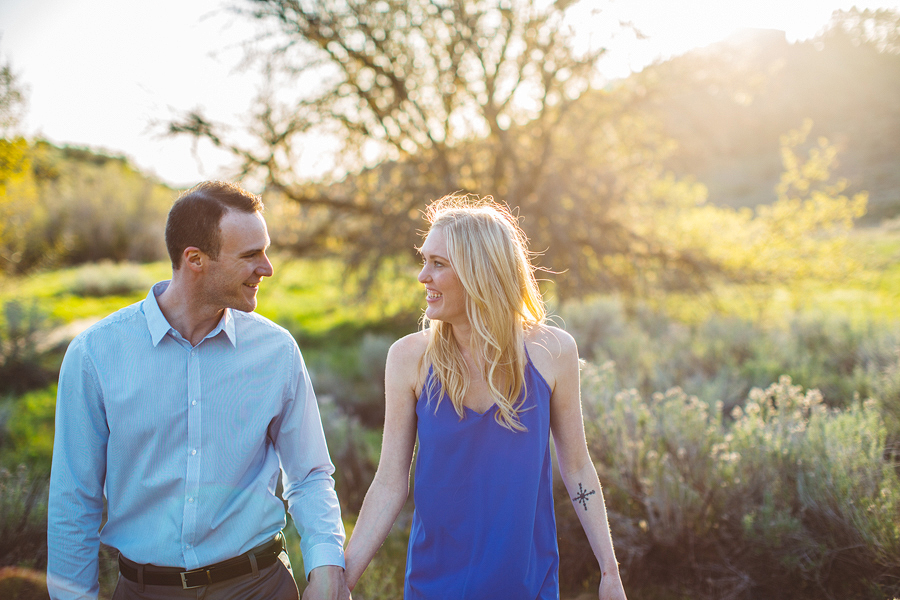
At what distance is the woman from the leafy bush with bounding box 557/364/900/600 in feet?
5.03

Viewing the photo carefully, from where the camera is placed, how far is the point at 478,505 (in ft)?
6.15

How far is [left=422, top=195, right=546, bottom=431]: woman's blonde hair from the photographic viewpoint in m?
1.91

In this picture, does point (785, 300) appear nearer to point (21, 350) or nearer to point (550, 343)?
point (550, 343)

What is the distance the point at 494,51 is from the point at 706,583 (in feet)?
25.5

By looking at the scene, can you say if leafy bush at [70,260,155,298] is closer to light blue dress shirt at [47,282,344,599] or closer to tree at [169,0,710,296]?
tree at [169,0,710,296]

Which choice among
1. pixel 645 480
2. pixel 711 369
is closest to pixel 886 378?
pixel 711 369

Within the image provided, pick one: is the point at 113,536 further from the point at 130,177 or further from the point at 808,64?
the point at 808,64

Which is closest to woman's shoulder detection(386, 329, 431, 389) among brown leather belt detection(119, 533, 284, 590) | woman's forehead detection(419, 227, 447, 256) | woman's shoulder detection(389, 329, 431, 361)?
woman's shoulder detection(389, 329, 431, 361)

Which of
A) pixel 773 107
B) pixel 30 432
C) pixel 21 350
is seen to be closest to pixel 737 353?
pixel 30 432

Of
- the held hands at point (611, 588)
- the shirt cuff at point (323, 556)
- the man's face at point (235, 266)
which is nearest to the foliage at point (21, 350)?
the man's face at point (235, 266)

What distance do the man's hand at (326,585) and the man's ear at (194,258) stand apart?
46.4 inches

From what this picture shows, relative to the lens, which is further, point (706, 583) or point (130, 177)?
point (130, 177)

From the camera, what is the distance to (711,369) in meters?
6.49

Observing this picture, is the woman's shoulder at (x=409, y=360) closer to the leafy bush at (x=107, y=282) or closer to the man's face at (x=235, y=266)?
the man's face at (x=235, y=266)
